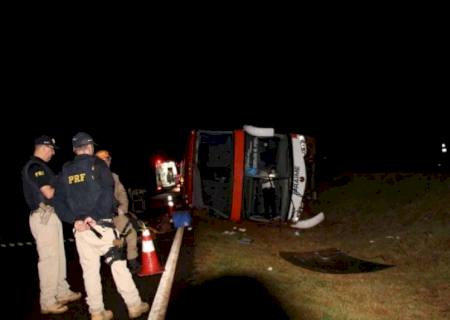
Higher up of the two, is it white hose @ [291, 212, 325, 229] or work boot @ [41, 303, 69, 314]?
work boot @ [41, 303, 69, 314]

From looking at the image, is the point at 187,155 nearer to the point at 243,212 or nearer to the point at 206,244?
the point at 243,212

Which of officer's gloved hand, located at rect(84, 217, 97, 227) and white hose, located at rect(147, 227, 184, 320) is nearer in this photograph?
officer's gloved hand, located at rect(84, 217, 97, 227)

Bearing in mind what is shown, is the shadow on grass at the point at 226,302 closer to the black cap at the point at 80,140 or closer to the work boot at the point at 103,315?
the work boot at the point at 103,315

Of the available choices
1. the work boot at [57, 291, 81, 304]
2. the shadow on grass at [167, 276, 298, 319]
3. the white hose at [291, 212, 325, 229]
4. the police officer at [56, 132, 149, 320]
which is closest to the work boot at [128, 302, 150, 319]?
the police officer at [56, 132, 149, 320]

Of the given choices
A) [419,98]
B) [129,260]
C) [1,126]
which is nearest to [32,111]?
[1,126]

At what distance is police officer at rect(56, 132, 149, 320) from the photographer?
5109mm

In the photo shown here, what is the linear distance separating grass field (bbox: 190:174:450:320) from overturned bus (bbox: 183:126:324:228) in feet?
1.83

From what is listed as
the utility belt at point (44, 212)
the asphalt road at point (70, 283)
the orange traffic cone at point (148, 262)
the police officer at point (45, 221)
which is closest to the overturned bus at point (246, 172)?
the asphalt road at point (70, 283)

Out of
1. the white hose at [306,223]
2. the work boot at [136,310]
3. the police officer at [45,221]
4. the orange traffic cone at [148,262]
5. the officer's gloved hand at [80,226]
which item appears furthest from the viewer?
the white hose at [306,223]

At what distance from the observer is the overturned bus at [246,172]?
12367 mm

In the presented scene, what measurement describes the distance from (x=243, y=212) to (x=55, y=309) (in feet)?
24.6

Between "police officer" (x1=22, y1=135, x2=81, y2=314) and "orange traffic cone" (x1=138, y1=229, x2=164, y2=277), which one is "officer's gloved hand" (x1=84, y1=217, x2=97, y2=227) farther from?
"orange traffic cone" (x1=138, y1=229, x2=164, y2=277)

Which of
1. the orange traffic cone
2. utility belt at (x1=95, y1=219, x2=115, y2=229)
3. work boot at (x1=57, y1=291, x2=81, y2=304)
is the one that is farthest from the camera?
the orange traffic cone

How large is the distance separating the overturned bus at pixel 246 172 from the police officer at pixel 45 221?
6.91 metres
